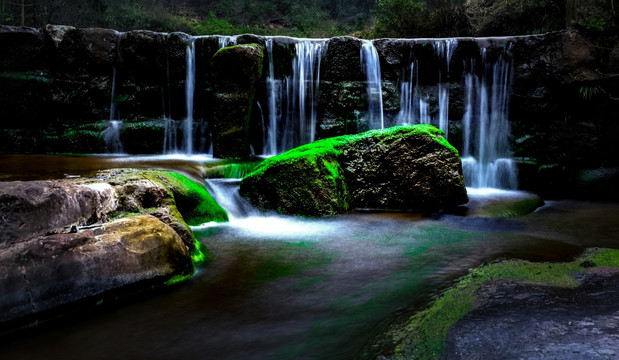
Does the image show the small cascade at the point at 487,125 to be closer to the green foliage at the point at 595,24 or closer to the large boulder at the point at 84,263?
the green foliage at the point at 595,24

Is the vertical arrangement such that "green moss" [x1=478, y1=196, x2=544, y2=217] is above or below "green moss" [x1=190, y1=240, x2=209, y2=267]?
above

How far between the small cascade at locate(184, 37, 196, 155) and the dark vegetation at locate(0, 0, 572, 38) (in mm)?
8047

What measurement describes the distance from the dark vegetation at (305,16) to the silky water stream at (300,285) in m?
8.49

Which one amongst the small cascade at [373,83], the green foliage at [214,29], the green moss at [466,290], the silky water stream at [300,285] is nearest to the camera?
the green moss at [466,290]

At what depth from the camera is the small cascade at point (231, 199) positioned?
21.0 feet

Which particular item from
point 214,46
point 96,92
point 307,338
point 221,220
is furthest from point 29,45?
point 307,338

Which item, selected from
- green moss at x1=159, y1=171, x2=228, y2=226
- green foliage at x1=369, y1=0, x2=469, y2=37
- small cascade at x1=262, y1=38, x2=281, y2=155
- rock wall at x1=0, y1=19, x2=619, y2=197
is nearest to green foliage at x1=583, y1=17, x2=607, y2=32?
rock wall at x1=0, y1=19, x2=619, y2=197

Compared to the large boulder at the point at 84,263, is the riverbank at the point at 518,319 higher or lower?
lower

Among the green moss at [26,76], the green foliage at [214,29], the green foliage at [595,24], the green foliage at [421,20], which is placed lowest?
the green moss at [26,76]

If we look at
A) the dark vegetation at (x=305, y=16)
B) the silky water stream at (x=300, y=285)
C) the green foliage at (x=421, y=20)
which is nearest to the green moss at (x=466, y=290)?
the silky water stream at (x=300, y=285)

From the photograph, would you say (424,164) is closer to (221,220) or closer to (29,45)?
(221,220)

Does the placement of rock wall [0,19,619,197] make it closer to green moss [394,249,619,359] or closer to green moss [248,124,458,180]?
green moss [248,124,458,180]

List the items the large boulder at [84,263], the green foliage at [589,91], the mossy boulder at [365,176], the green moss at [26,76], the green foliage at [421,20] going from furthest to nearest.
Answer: the green foliage at [421,20]
the green moss at [26,76]
the green foliage at [589,91]
the mossy boulder at [365,176]
the large boulder at [84,263]

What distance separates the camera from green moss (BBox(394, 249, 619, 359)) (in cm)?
249
